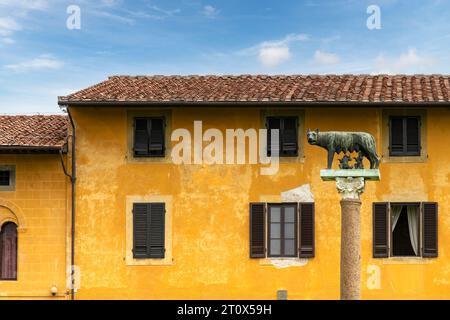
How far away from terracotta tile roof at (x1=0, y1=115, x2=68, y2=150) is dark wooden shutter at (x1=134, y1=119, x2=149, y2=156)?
1.75 meters

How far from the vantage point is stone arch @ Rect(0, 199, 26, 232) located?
19.1 meters

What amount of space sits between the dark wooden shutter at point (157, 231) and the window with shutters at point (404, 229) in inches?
199

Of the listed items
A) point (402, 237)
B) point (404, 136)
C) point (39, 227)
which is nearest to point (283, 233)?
point (402, 237)

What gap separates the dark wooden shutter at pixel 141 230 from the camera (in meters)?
19.0

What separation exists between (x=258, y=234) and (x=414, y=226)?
3735 millimetres

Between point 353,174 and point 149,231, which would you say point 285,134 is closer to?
point 149,231

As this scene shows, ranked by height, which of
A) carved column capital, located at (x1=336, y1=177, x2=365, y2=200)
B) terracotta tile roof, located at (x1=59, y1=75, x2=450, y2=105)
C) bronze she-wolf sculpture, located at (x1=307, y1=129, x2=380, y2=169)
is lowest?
carved column capital, located at (x1=336, y1=177, x2=365, y2=200)

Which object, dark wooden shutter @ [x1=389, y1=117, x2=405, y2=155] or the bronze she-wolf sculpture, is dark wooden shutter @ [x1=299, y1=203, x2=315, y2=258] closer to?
dark wooden shutter @ [x1=389, y1=117, x2=405, y2=155]

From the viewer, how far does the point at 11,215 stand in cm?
1930

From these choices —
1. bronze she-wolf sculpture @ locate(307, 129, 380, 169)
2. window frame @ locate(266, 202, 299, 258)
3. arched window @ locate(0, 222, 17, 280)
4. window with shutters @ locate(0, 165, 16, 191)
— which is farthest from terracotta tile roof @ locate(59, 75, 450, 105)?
bronze she-wolf sculpture @ locate(307, 129, 380, 169)

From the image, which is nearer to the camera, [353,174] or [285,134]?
[353,174]

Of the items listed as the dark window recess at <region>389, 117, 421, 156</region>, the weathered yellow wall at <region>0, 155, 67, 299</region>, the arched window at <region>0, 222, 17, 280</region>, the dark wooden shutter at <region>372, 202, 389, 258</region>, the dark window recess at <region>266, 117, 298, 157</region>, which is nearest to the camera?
the dark wooden shutter at <region>372, 202, 389, 258</region>

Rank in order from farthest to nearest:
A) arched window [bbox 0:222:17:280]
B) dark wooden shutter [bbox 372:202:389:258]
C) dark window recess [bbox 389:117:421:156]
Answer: arched window [bbox 0:222:17:280]
dark window recess [bbox 389:117:421:156]
dark wooden shutter [bbox 372:202:389:258]
